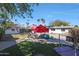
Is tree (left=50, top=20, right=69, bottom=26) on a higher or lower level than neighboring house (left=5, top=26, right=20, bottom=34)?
higher

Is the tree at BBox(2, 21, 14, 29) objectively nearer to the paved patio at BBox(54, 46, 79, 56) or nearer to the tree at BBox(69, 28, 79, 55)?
the paved patio at BBox(54, 46, 79, 56)

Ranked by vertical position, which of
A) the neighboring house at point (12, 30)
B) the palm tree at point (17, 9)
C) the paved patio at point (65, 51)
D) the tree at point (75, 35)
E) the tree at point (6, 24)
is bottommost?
the paved patio at point (65, 51)

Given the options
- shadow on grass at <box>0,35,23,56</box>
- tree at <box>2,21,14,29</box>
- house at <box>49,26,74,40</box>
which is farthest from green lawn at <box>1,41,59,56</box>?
tree at <box>2,21,14,29</box>

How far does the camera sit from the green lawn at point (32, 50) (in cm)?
489

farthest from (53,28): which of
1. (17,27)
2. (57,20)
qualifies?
(17,27)

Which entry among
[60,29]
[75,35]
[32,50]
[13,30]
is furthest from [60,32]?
[13,30]

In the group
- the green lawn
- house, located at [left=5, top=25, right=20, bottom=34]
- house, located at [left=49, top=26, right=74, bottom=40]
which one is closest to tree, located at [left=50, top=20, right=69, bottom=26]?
house, located at [left=49, top=26, right=74, bottom=40]

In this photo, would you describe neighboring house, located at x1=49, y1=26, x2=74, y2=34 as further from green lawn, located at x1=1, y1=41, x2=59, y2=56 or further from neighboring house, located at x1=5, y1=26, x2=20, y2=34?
neighboring house, located at x1=5, y1=26, x2=20, y2=34

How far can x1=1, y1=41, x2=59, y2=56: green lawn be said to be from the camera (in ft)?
16.0

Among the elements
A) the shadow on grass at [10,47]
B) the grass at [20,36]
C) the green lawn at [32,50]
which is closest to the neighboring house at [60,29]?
the green lawn at [32,50]

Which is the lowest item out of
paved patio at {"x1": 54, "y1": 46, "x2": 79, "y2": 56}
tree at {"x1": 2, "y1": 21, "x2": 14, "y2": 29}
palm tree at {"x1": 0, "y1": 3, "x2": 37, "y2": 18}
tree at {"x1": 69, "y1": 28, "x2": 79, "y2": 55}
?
paved patio at {"x1": 54, "y1": 46, "x2": 79, "y2": 56}

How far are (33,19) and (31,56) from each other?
16.1 inches

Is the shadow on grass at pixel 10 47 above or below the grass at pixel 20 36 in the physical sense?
below

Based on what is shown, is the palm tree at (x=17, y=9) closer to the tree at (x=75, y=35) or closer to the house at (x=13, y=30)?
the house at (x=13, y=30)
